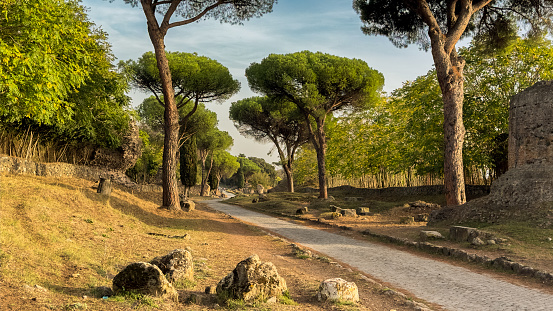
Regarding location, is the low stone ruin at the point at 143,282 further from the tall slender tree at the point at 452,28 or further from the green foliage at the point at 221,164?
the green foliage at the point at 221,164

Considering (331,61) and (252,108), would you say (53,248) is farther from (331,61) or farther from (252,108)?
(252,108)

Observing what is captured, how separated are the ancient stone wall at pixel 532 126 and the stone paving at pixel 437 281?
7.25 m

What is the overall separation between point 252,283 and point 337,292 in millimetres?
1253

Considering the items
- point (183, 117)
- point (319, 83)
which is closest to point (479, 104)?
point (319, 83)

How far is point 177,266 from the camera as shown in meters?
5.66

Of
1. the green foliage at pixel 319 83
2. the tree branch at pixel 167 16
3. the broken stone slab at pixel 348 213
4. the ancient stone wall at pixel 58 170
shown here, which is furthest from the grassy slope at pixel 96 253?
the green foliage at pixel 319 83

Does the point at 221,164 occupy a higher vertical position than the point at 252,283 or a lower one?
higher

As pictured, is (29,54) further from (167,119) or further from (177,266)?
(167,119)

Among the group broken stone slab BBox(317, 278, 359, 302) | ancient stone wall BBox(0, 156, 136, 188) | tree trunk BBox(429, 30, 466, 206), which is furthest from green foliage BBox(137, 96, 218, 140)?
broken stone slab BBox(317, 278, 359, 302)

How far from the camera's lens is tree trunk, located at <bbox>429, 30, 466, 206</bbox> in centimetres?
1465

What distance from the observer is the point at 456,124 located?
14.8 meters

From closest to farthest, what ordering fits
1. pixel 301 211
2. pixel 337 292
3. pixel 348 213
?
1. pixel 337 292
2. pixel 348 213
3. pixel 301 211

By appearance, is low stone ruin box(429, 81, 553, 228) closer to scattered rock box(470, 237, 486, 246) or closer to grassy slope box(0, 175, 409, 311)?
scattered rock box(470, 237, 486, 246)

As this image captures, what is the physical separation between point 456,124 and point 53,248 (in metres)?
14.4
